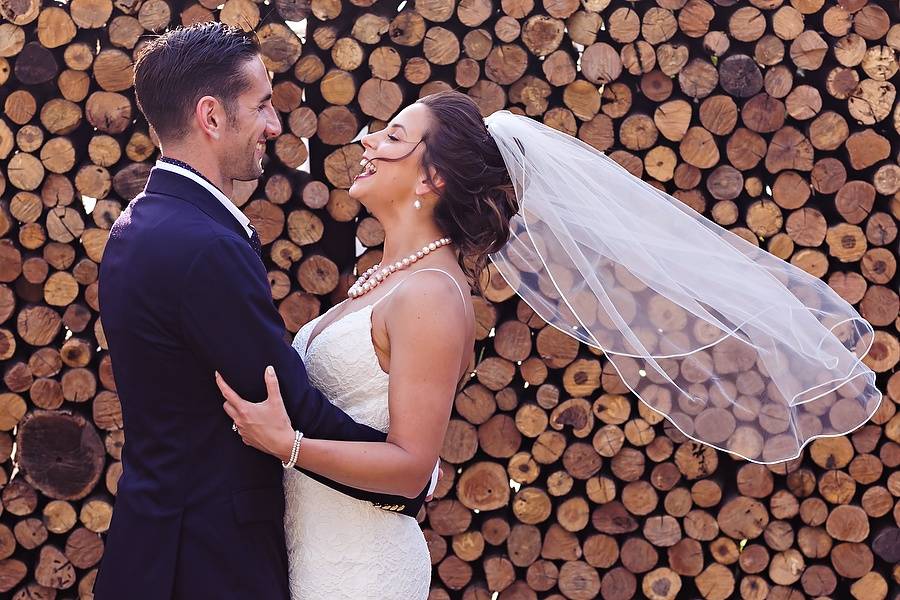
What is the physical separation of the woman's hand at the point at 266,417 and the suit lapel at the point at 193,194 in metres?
0.32

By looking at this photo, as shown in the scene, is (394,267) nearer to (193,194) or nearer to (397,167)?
(397,167)

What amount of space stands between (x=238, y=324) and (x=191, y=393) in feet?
0.62

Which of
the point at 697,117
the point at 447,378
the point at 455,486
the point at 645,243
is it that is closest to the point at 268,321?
the point at 447,378

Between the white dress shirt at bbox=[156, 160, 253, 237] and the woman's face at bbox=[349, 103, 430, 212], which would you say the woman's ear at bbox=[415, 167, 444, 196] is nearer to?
the woman's face at bbox=[349, 103, 430, 212]

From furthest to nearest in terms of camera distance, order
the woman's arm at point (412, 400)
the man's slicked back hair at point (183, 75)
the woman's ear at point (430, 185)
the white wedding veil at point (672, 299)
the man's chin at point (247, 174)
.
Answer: the white wedding veil at point (672, 299) < the woman's ear at point (430, 185) < the man's chin at point (247, 174) < the man's slicked back hair at point (183, 75) < the woman's arm at point (412, 400)

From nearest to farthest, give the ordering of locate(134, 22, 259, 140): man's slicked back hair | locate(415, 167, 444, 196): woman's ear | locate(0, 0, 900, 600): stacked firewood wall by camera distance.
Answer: locate(134, 22, 259, 140): man's slicked back hair → locate(415, 167, 444, 196): woman's ear → locate(0, 0, 900, 600): stacked firewood wall

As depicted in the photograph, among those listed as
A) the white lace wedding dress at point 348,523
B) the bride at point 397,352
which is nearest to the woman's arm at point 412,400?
the bride at point 397,352

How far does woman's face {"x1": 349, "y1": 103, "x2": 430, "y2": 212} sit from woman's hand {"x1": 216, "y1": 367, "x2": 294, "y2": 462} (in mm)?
605

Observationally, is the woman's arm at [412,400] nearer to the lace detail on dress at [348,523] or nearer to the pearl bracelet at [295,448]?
the pearl bracelet at [295,448]

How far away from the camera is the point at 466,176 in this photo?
2238 mm

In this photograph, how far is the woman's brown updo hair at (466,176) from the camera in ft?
7.33

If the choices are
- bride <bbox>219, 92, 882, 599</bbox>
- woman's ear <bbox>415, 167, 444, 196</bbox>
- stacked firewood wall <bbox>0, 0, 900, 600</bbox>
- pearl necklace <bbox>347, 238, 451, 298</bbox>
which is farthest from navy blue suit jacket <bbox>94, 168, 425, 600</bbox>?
stacked firewood wall <bbox>0, 0, 900, 600</bbox>

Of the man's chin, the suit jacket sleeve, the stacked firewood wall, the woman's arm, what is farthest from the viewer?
the stacked firewood wall

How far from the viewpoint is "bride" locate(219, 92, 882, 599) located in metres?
2.00
